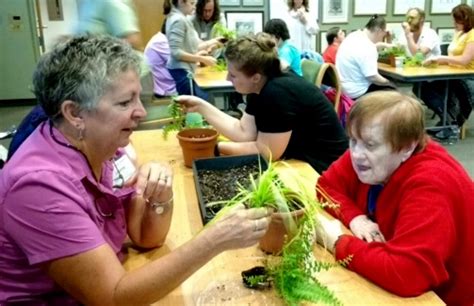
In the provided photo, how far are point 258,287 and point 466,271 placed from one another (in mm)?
589

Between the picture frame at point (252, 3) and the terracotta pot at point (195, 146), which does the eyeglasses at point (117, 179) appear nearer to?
the terracotta pot at point (195, 146)

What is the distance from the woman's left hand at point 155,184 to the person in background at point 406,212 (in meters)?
0.48

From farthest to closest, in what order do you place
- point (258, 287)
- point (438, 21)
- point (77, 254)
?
point (438, 21), point (258, 287), point (77, 254)

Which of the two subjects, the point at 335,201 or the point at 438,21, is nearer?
the point at 335,201

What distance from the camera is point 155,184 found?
1.39 m

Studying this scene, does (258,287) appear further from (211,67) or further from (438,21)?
(438,21)

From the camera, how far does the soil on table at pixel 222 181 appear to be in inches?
61.5

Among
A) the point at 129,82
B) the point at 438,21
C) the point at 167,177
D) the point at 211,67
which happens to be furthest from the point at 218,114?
the point at 438,21

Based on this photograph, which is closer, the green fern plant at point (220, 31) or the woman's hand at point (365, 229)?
the woman's hand at point (365, 229)

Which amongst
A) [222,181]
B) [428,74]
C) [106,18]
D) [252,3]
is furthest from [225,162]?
[252,3]

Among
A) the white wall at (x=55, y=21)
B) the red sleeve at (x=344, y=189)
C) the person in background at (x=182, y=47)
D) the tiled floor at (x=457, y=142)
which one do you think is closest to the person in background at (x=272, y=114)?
the red sleeve at (x=344, y=189)

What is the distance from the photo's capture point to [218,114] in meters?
2.28

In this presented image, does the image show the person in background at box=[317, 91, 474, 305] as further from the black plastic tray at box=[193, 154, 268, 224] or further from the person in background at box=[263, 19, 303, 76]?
the person in background at box=[263, 19, 303, 76]

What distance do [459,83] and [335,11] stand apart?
9.03ft
